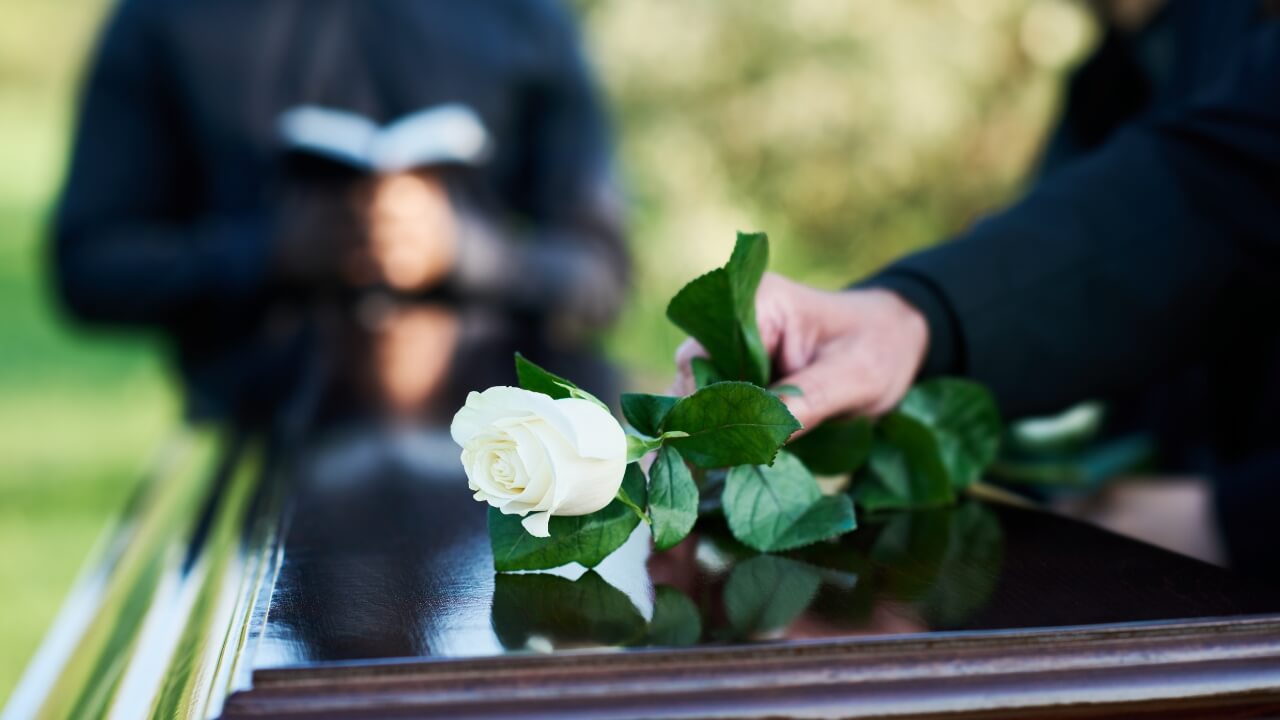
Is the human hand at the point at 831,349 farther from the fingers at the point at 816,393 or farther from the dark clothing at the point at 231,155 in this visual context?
the dark clothing at the point at 231,155

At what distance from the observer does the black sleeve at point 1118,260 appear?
113cm

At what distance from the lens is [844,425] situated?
35.1 inches

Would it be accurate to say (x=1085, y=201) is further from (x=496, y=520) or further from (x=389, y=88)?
(x=389, y=88)

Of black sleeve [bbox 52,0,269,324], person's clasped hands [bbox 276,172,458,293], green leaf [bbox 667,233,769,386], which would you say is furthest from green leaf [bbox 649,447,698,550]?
black sleeve [bbox 52,0,269,324]

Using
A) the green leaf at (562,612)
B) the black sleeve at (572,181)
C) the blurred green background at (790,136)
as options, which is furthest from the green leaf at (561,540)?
the blurred green background at (790,136)

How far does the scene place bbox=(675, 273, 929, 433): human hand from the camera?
867mm

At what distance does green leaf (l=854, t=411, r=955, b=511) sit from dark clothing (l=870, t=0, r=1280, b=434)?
159 mm

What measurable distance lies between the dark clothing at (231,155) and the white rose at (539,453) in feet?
7.02

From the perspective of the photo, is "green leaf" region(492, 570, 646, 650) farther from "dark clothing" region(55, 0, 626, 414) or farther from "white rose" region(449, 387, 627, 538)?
"dark clothing" region(55, 0, 626, 414)

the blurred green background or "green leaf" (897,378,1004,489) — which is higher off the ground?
the blurred green background

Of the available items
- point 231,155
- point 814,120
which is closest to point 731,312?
point 231,155

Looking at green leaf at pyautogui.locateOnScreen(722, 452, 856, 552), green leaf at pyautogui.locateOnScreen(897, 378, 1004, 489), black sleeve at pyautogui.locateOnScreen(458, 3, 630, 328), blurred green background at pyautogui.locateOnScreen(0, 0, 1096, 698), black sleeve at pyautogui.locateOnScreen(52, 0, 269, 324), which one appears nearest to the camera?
green leaf at pyautogui.locateOnScreen(722, 452, 856, 552)

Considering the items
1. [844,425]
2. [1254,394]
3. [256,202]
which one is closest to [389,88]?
Answer: [256,202]

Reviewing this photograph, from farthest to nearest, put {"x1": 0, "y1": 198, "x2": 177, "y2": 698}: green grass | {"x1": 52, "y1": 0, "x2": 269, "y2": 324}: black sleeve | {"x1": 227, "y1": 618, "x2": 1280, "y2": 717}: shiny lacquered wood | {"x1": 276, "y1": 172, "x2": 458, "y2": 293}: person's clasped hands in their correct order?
1. {"x1": 0, "y1": 198, "x2": 177, "y2": 698}: green grass
2. {"x1": 52, "y1": 0, "x2": 269, "y2": 324}: black sleeve
3. {"x1": 276, "y1": 172, "x2": 458, "y2": 293}: person's clasped hands
4. {"x1": 227, "y1": 618, "x2": 1280, "y2": 717}: shiny lacquered wood
